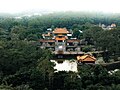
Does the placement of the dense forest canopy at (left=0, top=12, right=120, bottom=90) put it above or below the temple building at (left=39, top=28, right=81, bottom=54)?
above

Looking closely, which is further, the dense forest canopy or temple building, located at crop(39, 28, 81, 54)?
temple building, located at crop(39, 28, 81, 54)

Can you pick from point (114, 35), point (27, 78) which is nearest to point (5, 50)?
point (27, 78)

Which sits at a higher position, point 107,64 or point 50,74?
point 50,74

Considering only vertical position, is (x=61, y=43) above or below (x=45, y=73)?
below

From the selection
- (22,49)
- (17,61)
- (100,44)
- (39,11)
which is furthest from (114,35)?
(39,11)

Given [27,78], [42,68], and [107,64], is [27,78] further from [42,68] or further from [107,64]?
[107,64]

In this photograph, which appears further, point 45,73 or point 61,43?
point 61,43

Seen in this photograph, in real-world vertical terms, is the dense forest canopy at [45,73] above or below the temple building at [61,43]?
above

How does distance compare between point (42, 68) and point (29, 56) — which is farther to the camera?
point (29, 56)

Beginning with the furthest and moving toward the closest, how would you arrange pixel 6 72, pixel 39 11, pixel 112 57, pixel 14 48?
pixel 39 11 → pixel 112 57 → pixel 14 48 → pixel 6 72

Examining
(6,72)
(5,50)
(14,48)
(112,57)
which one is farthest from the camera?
(112,57)

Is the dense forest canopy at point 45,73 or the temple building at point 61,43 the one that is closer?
the dense forest canopy at point 45,73
